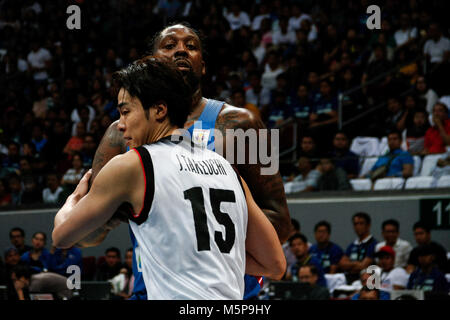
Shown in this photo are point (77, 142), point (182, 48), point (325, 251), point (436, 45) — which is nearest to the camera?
point (182, 48)

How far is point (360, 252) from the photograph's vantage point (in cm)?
893

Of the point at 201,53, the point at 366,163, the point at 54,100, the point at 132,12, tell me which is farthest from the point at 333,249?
the point at 132,12

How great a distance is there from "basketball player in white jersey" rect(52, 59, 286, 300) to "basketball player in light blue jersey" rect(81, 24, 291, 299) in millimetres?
815

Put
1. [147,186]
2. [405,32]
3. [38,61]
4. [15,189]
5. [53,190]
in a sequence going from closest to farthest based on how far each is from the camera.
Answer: [147,186] → [53,190] → [15,189] → [405,32] → [38,61]

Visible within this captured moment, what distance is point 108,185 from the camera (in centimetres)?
254

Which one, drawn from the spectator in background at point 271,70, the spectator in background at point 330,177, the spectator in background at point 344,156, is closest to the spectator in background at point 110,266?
the spectator in background at point 330,177

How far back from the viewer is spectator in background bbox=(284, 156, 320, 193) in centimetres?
998

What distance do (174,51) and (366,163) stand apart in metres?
6.21

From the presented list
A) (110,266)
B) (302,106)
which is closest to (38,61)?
(302,106)

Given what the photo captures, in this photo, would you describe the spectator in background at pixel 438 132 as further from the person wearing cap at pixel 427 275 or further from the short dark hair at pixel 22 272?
the short dark hair at pixel 22 272

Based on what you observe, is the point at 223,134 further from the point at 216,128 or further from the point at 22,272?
the point at 22,272

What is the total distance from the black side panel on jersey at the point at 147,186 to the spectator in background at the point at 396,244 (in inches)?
260

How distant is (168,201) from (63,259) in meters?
7.87

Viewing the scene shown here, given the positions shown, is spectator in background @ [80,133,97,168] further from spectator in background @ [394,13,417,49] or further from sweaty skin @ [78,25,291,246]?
sweaty skin @ [78,25,291,246]
